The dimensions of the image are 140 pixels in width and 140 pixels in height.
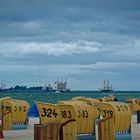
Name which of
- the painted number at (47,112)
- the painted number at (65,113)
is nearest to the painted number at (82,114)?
the painted number at (65,113)

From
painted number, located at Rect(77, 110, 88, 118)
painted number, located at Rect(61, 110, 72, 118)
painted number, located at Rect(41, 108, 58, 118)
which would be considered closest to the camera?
painted number, located at Rect(61, 110, 72, 118)

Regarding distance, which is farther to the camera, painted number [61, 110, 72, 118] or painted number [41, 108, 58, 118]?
painted number [41, 108, 58, 118]

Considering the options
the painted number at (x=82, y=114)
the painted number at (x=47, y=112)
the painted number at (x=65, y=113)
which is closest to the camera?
the painted number at (x=65, y=113)

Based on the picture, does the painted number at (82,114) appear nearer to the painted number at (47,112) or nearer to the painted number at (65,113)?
the painted number at (65,113)

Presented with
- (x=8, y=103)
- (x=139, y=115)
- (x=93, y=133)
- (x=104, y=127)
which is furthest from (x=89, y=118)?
(x=139, y=115)

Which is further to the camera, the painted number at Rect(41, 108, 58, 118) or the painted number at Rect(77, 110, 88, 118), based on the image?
the painted number at Rect(41, 108, 58, 118)

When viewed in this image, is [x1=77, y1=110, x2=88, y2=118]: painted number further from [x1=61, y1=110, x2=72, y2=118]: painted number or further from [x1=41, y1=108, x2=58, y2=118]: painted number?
[x1=41, y1=108, x2=58, y2=118]: painted number

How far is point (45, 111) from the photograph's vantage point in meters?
17.6

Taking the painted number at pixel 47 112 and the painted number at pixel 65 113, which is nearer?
the painted number at pixel 65 113

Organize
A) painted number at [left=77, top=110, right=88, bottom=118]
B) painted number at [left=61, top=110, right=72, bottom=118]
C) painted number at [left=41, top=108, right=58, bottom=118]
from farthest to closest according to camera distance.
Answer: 1. painted number at [left=41, top=108, right=58, bottom=118]
2. painted number at [left=77, top=110, right=88, bottom=118]
3. painted number at [left=61, top=110, right=72, bottom=118]

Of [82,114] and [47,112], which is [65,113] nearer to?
[82,114]

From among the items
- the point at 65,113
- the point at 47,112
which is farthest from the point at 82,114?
the point at 47,112

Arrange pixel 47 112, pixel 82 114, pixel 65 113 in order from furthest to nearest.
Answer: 1. pixel 47 112
2. pixel 82 114
3. pixel 65 113

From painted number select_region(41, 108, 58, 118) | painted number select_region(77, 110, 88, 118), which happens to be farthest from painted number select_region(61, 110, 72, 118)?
painted number select_region(41, 108, 58, 118)
